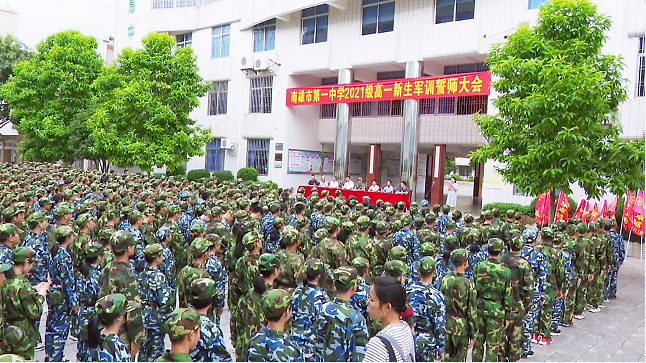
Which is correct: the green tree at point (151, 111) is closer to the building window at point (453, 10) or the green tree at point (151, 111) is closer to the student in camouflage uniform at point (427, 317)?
the building window at point (453, 10)

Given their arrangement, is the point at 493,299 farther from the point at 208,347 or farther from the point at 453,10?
the point at 453,10

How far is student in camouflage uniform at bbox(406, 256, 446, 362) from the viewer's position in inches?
159

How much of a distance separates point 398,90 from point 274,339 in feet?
55.8

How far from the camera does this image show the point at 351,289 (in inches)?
143

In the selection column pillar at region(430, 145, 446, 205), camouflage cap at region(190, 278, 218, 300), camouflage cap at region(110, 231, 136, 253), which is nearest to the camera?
camouflage cap at region(190, 278, 218, 300)

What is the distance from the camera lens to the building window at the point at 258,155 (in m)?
24.3

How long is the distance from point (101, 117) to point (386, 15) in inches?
461

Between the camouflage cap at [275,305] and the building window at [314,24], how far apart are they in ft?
67.2

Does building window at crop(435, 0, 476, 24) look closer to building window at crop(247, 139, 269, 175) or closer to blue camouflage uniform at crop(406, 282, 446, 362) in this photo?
building window at crop(247, 139, 269, 175)

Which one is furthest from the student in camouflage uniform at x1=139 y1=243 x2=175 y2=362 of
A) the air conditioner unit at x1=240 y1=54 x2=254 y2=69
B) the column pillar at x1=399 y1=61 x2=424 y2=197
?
the air conditioner unit at x1=240 y1=54 x2=254 y2=69

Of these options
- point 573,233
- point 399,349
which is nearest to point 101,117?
Answer: point 573,233

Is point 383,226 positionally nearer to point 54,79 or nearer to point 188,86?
point 188,86

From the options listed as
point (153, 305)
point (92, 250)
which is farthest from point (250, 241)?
point (92, 250)

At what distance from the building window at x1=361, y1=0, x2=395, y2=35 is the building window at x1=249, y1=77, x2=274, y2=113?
17.6 ft
